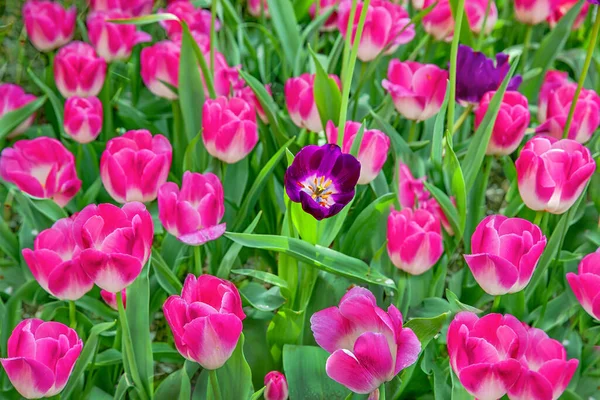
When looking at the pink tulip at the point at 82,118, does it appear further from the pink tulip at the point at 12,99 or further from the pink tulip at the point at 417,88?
the pink tulip at the point at 417,88

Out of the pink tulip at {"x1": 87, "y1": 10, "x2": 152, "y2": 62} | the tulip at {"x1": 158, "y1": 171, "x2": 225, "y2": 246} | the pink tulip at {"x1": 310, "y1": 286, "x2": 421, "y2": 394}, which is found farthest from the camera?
the pink tulip at {"x1": 87, "y1": 10, "x2": 152, "y2": 62}

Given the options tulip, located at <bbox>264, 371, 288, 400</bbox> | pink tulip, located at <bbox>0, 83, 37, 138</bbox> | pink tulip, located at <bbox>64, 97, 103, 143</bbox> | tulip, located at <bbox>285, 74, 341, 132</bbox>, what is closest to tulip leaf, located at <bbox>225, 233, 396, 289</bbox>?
tulip, located at <bbox>264, 371, 288, 400</bbox>

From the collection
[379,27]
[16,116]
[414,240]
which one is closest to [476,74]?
[379,27]

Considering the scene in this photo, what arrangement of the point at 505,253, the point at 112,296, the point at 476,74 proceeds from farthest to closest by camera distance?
1. the point at 476,74
2. the point at 112,296
3. the point at 505,253

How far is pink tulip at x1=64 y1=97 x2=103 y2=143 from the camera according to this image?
1.30 meters

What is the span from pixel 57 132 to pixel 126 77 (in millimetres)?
189

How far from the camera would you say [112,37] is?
5.09 feet

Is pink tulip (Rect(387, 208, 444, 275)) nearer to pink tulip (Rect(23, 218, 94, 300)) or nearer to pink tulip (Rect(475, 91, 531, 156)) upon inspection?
pink tulip (Rect(475, 91, 531, 156))

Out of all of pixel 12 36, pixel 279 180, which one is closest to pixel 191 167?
pixel 279 180

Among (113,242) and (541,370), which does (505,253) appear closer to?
(541,370)

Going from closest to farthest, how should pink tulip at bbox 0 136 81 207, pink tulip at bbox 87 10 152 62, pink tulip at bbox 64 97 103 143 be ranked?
pink tulip at bbox 0 136 81 207 < pink tulip at bbox 64 97 103 143 < pink tulip at bbox 87 10 152 62

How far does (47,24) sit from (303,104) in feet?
2.04

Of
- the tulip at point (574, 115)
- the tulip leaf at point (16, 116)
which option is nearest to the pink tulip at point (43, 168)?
the tulip leaf at point (16, 116)

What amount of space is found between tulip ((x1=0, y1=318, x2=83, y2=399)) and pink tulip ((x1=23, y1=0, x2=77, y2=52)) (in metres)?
0.87
